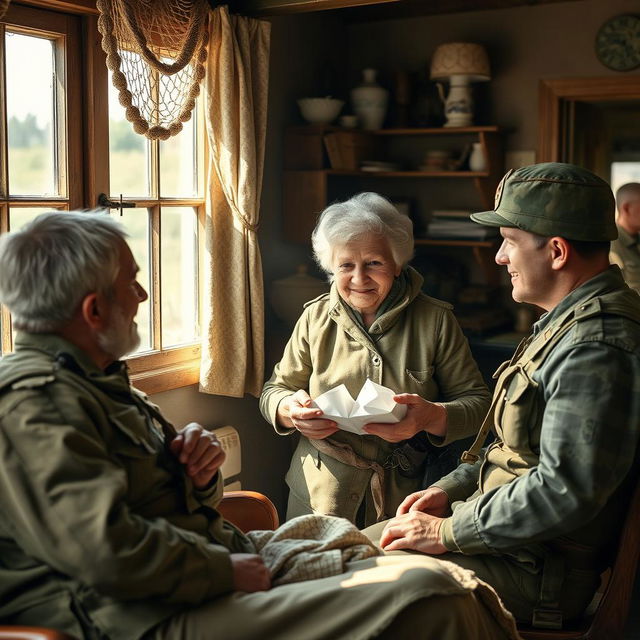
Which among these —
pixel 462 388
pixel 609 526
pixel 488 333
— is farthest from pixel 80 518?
pixel 488 333

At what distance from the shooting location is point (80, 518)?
58.5 inches

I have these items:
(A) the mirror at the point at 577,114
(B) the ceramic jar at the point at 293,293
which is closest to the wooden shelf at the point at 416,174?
(A) the mirror at the point at 577,114

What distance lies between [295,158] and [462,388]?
5.55ft

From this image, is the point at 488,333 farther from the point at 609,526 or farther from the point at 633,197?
the point at 609,526

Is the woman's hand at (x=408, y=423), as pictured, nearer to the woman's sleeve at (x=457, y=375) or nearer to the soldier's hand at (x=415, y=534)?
the woman's sleeve at (x=457, y=375)

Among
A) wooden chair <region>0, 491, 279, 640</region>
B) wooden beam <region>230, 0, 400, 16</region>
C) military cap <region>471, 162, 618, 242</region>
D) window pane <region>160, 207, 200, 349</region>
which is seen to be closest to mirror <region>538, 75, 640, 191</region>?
wooden beam <region>230, 0, 400, 16</region>

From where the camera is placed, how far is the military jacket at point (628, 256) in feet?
14.4

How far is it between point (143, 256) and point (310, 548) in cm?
172

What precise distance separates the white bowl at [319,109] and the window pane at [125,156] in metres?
1.09

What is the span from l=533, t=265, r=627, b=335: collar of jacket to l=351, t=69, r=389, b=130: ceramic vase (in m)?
2.62

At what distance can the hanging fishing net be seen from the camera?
2.82 metres

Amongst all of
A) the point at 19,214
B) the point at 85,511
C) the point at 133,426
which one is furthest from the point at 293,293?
the point at 85,511

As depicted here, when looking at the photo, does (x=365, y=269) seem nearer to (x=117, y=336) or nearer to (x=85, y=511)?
(x=117, y=336)

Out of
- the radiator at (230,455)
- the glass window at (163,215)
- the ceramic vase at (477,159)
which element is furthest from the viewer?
the ceramic vase at (477,159)
